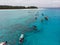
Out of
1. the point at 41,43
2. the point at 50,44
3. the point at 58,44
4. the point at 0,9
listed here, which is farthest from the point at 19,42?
the point at 0,9

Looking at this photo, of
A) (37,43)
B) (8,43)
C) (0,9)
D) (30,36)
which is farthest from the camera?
(0,9)

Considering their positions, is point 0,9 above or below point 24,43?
below

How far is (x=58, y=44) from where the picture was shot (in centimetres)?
1100

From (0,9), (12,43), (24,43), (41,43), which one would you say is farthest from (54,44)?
(0,9)

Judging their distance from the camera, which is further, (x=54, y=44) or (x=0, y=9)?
(x=0, y=9)

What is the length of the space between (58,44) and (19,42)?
10.9ft

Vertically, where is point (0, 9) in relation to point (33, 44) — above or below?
below

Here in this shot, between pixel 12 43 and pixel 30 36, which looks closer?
pixel 12 43

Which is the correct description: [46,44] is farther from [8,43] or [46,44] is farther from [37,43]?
[8,43]

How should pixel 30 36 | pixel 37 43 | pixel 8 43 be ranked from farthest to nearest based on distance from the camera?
pixel 30 36 < pixel 37 43 < pixel 8 43

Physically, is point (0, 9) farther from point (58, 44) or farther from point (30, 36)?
point (58, 44)

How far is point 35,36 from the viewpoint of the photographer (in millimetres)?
13125

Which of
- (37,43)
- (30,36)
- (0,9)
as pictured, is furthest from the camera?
(0,9)

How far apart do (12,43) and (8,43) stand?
1.05 feet
